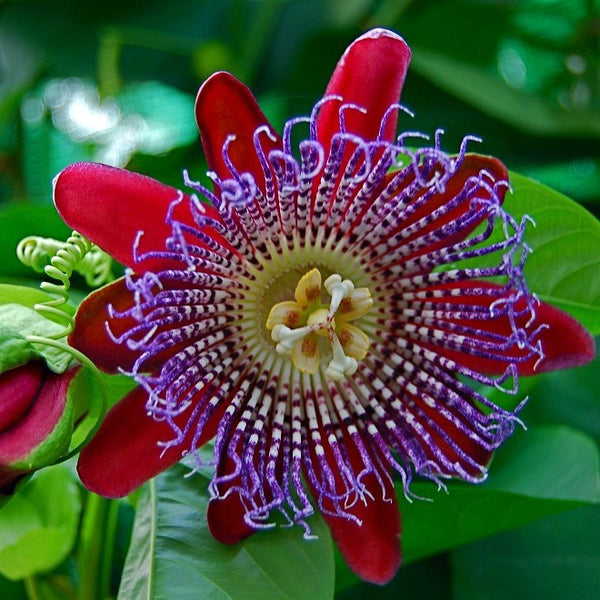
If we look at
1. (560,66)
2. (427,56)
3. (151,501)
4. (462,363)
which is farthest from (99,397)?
(560,66)

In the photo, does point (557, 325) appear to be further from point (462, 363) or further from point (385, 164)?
point (385, 164)

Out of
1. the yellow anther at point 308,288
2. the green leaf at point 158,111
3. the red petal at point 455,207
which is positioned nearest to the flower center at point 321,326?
the yellow anther at point 308,288

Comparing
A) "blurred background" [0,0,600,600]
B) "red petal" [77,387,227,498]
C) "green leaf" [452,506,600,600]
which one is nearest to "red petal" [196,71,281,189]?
"red petal" [77,387,227,498]

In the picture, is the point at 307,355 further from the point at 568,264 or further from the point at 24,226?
the point at 24,226

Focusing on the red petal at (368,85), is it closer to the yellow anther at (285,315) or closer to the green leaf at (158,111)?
the yellow anther at (285,315)

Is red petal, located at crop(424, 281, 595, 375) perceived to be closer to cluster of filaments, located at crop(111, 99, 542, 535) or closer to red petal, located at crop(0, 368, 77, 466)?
cluster of filaments, located at crop(111, 99, 542, 535)

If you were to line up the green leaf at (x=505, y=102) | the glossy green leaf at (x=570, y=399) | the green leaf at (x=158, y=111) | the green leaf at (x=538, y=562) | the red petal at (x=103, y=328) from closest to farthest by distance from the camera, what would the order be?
the red petal at (x=103, y=328)
the green leaf at (x=538, y=562)
the glossy green leaf at (x=570, y=399)
the green leaf at (x=505, y=102)
the green leaf at (x=158, y=111)
